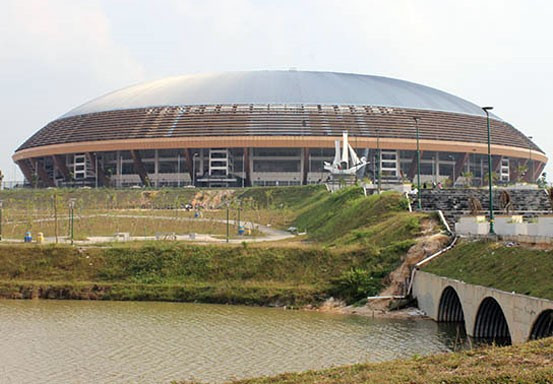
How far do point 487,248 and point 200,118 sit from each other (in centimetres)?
6746

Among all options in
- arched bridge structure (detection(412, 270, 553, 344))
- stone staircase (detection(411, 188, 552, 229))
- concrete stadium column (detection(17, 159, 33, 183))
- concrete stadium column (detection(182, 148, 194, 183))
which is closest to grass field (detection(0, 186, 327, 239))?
concrete stadium column (detection(182, 148, 194, 183))

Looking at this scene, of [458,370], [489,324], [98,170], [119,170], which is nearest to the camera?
[458,370]

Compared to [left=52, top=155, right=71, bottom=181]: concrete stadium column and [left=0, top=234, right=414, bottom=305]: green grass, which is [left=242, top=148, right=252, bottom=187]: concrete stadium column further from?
[left=0, top=234, right=414, bottom=305]: green grass

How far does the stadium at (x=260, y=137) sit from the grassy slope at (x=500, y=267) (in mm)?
56982

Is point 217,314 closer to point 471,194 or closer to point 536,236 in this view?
point 536,236

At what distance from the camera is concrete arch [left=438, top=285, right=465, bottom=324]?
89.8ft

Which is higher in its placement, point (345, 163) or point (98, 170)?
point (345, 163)

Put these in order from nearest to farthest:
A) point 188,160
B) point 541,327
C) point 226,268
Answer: point 541,327 < point 226,268 < point 188,160

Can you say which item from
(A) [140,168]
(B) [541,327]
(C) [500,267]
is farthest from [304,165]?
(B) [541,327]

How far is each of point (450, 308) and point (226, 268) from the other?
12.9m

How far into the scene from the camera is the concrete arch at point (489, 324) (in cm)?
2312

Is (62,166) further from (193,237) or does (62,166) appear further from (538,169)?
(538,169)

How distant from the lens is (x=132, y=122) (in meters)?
93.1

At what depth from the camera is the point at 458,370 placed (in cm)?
1317
